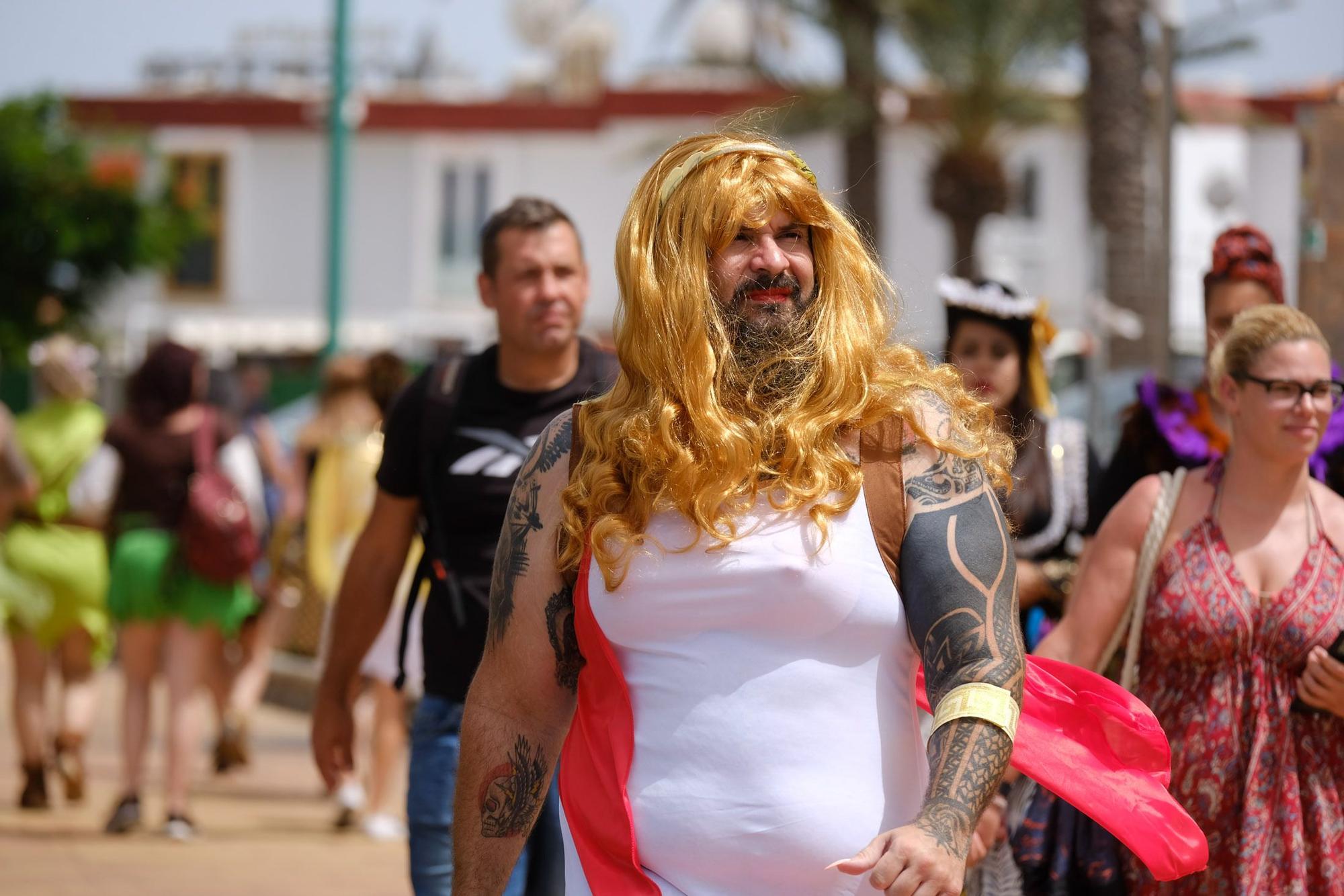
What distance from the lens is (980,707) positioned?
8.76ft

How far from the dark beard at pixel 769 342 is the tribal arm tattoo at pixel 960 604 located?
0.22 m

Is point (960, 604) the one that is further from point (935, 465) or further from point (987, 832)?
point (987, 832)

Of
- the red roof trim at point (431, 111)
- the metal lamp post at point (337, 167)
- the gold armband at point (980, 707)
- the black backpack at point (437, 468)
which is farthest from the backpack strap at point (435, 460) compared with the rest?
the red roof trim at point (431, 111)

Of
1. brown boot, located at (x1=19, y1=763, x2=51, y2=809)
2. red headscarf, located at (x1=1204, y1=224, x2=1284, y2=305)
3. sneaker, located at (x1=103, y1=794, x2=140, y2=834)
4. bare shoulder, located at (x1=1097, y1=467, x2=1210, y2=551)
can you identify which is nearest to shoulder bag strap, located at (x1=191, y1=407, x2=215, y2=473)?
sneaker, located at (x1=103, y1=794, x2=140, y2=834)

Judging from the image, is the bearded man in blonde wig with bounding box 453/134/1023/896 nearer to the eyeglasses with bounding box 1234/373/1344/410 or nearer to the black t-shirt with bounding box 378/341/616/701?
the eyeglasses with bounding box 1234/373/1344/410

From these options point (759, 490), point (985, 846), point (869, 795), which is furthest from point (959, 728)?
point (985, 846)

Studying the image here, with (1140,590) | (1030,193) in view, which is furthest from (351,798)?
(1030,193)

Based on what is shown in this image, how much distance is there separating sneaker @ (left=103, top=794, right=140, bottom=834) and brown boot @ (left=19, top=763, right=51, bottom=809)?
0.77 metres

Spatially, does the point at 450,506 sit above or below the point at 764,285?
below

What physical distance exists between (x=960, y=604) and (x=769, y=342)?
495 millimetres

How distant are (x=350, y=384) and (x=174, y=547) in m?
1.69

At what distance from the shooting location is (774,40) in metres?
22.9

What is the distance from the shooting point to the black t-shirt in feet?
15.5

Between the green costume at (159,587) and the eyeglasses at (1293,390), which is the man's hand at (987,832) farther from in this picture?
the green costume at (159,587)
